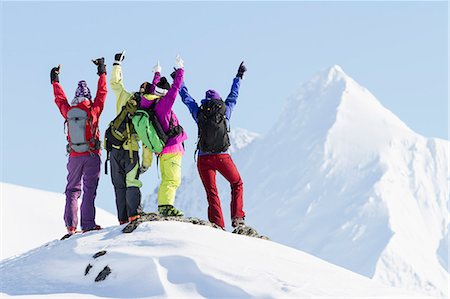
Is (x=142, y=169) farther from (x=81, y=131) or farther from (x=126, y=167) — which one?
(x=81, y=131)

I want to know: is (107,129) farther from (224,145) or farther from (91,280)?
(91,280)

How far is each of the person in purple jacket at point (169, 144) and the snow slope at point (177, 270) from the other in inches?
35.8

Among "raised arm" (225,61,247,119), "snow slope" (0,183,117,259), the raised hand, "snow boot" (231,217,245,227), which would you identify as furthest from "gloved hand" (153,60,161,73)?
"snow slope" (0,183,117,259)

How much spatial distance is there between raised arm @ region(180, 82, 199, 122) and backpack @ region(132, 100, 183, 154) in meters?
0.68

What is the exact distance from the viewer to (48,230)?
3027 centimetres

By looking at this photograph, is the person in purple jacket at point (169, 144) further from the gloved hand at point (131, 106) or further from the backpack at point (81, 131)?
the backpack at point (81, 131)

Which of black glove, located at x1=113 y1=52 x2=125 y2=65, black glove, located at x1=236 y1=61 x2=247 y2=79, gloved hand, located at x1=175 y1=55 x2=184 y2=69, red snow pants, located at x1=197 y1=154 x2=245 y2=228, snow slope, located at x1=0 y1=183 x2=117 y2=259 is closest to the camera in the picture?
gloved hand, located at x1=175 y1=55 x2=184 y2=69

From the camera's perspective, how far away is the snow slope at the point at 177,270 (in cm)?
1366

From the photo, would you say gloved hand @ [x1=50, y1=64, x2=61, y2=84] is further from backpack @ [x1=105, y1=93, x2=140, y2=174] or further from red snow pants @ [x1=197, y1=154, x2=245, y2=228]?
red snow pants @ [x1=197, y1=154, x2=245, y2=228]

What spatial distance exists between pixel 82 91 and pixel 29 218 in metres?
14.7

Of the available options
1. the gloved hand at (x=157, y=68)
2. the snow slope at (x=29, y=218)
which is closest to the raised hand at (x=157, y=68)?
the gloved hand at (x=157, y=68)

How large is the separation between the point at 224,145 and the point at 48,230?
1458 centimetres

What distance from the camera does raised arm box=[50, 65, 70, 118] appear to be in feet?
56.8

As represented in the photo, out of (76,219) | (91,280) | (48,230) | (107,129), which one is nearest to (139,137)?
(107,129)
